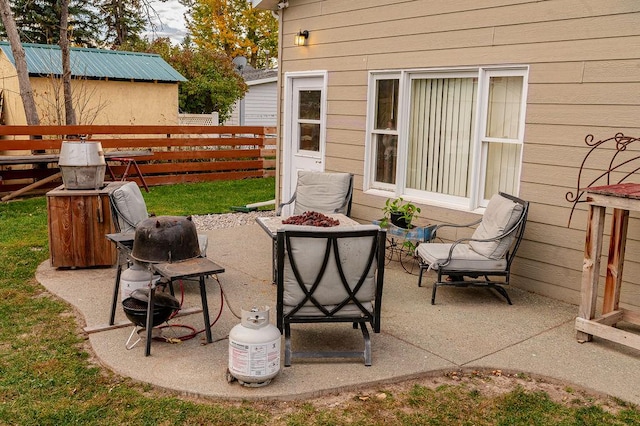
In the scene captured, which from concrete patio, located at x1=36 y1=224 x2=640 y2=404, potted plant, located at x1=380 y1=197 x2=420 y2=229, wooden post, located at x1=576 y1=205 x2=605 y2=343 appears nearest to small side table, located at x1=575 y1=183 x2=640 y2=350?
wooden post, located at x1=576 y1=205 x2=605 y2=343

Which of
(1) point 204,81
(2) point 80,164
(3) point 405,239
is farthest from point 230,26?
(3) point 405,239

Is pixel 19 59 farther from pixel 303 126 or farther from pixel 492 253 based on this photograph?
pixel 492 253

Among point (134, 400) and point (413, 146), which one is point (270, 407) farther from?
point (413, 146)

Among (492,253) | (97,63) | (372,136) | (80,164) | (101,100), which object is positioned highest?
(97,63)

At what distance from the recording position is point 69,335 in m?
4.30

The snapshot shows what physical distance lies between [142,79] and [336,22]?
9565mm

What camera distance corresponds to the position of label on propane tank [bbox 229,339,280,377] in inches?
134

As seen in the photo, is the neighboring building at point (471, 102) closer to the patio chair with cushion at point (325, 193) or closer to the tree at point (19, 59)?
the patio chair with cushion at point (325, 193)

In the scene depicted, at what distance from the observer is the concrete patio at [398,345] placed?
3602 millimetres

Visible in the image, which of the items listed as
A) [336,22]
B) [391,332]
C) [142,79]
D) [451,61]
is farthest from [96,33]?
[391,332]

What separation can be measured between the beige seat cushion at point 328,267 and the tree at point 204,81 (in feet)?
51.4

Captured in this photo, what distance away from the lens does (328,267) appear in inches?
147

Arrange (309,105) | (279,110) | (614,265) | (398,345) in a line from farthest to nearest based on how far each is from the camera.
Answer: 1. (279,110)
2. (309,105)
3. (614,265)
4. (398,345)

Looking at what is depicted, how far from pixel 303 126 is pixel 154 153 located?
198 inches
